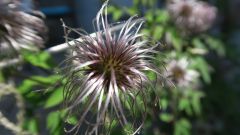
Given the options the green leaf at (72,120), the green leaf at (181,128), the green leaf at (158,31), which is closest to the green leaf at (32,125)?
the green leaf at (72,120)

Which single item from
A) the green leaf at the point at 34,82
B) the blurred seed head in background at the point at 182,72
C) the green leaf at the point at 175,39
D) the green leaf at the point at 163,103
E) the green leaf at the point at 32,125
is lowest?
the green leaf at the point at 163,103

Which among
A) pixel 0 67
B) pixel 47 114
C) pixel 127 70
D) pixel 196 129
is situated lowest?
pixel 196 129

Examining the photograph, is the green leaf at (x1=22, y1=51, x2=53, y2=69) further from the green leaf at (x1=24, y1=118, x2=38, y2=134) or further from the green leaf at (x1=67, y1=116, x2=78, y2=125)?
the green leaf at (x1=67, y1=116, x2=78, y2=125)

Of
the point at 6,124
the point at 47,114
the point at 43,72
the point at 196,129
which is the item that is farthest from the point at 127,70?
the point at 196,129

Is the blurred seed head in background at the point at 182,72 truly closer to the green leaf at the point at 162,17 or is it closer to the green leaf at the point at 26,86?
the green leaf at the point at 162,17

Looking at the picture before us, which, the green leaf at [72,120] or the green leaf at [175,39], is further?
the green leaf at [175,39]

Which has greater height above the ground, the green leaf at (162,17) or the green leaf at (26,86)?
the green leaf at (26,86)

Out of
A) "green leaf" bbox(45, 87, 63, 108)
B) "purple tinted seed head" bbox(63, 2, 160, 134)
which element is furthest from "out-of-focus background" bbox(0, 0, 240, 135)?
"purple tinted seed head" bbox(63, 2, 160, 134)

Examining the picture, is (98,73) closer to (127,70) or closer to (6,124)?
(127,70)

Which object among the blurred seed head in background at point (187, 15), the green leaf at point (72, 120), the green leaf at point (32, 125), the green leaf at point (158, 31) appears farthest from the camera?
the blurred seed head in background at point (187, 15)
